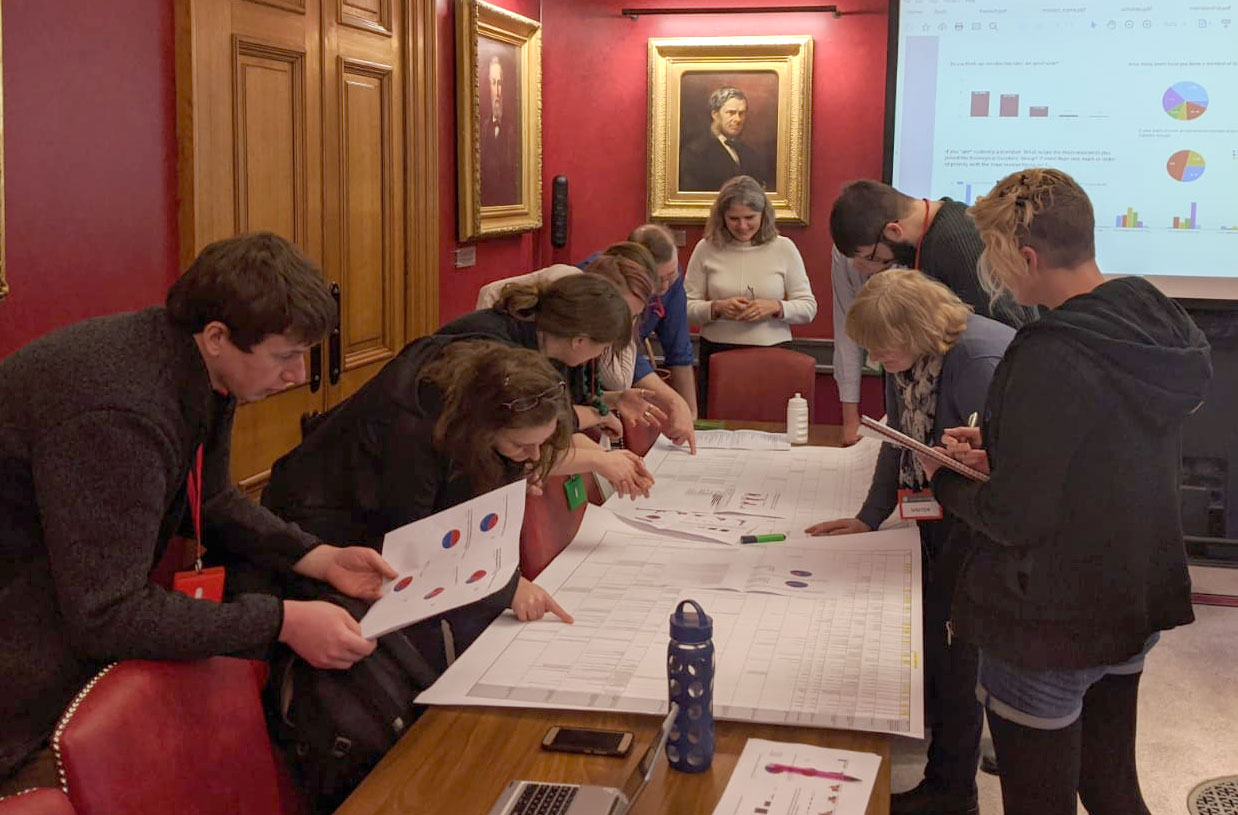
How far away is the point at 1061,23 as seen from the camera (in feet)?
16.4

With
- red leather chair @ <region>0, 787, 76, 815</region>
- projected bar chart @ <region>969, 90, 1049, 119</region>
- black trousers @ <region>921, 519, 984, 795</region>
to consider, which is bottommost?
black trousers @ <region>921, 519, 984, 795</region>

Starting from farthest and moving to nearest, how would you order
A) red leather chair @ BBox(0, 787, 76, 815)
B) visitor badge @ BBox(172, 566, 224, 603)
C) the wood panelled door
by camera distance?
the wood panelled door → visitor badge @ BBox(172, 566, 224, 603) → red leather chair @ BBox(0, 787, 76, 815)

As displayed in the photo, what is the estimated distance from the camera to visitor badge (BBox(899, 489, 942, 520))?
7.84 feet

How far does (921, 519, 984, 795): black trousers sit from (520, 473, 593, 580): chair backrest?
0.76 m

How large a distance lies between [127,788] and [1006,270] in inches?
54.6

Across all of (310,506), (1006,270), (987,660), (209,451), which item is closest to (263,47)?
(310,506)

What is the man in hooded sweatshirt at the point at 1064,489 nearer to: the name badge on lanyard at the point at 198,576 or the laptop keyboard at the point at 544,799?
the laptop keyboard at the point at 544,799

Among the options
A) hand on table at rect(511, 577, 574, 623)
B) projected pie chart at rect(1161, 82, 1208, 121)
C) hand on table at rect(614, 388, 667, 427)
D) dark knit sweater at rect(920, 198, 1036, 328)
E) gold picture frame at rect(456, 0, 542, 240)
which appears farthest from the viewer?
gold picture frame at rect(456, 0, 542, 240)

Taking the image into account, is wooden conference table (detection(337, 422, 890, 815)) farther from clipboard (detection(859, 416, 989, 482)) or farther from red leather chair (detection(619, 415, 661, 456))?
red leather chair (detection(619, 415, 661, 456))

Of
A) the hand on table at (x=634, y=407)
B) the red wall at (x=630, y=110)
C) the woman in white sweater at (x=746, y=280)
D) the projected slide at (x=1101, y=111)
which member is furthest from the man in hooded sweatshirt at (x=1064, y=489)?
the red wall at (x=630, y=110)

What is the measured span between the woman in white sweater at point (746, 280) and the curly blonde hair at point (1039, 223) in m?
3.11

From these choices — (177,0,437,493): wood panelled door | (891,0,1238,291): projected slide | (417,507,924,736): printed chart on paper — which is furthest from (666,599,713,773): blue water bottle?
(891,0,1238,291): projected slide

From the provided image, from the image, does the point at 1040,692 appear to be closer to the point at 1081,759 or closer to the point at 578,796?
the point at 1081,759

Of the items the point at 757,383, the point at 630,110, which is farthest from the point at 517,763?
the point at 630,110
